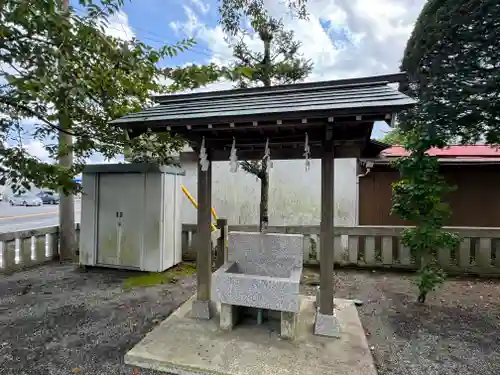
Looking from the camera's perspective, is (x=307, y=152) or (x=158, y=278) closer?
(x=307, y=152)

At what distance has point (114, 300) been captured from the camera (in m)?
3.65

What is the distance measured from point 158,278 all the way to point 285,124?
3.40m

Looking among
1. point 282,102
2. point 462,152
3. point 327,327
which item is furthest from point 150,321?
point 462,152

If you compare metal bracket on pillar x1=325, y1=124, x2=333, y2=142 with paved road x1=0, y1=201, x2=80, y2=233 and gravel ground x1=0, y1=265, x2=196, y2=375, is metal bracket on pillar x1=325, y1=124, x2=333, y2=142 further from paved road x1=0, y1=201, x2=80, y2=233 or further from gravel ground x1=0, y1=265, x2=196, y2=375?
paved road x1=0, y1=201, x2=80, y2=233

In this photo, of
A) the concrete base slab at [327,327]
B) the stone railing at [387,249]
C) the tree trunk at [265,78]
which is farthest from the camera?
the tree trunk at [265,78]

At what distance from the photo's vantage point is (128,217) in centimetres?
479

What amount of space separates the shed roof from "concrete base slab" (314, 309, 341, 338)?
1.71m

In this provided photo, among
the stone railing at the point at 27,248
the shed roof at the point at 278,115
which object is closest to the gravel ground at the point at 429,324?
the shed roof at the point at 278,115

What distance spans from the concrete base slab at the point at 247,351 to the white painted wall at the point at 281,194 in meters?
4.14

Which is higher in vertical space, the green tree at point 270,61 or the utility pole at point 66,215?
the green tree at point 270,61

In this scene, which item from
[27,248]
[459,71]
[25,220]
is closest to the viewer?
[459,71]

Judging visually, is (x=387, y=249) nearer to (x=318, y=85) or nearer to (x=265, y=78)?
(x=318, y=85)

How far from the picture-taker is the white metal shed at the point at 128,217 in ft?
15.4

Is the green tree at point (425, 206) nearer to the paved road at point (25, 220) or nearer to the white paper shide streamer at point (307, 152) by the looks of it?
the white paper shide streamer at point (307, 152)
